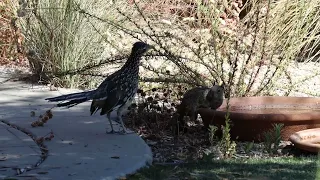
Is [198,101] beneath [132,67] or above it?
beneath

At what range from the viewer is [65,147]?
596 cm

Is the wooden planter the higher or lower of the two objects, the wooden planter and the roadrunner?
the lower

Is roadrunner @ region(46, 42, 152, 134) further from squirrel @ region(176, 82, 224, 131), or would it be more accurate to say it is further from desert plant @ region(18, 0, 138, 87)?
desert plant @ region(18, 0, 138, 87)

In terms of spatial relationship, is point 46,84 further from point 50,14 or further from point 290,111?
point 290,111

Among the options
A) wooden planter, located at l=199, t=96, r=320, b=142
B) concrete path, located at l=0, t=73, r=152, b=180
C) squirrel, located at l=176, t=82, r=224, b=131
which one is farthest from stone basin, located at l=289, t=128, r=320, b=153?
concrete path, located at l=0, t=73, r=152, b=180

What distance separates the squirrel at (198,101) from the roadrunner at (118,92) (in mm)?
549

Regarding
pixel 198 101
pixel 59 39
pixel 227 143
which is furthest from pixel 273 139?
pixel 59 39

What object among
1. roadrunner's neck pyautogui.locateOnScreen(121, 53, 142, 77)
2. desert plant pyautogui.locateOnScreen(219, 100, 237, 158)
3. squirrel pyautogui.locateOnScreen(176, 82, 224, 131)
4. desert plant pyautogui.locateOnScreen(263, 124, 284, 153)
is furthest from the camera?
squirrel pyautogui.locateOnScreen(176, 82, 224, 131)

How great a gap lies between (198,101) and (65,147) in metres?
1.42

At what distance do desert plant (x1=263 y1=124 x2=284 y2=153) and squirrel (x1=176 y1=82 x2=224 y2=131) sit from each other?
27.0 inches

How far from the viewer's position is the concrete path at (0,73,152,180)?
207 inches

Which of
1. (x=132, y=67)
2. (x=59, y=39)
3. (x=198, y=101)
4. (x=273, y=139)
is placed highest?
(x=59, y=39)

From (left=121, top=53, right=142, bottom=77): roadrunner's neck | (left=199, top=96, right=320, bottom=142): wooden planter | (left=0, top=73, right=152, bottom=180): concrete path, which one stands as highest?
(left=121, top=53, right=142, bottom=77): roadrunner's neck

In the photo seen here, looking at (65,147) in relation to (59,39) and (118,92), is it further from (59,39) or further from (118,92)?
(59,39)
